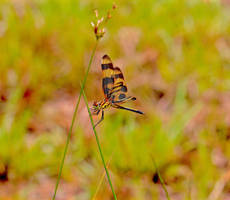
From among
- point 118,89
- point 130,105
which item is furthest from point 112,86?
point 130,105

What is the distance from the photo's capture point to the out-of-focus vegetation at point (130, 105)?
1.40 metres

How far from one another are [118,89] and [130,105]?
1.07 metres

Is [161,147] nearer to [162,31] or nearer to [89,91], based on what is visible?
[89,91]

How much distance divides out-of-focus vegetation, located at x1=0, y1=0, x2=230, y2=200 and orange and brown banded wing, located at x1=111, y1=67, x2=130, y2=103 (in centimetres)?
42

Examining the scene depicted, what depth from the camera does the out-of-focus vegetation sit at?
1402 mm

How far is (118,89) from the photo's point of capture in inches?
28.5

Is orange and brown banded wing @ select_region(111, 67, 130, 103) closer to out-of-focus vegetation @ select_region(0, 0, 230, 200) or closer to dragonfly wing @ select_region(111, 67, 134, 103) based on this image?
dragonfly wing @ select_region(111, 67, 134, 103)

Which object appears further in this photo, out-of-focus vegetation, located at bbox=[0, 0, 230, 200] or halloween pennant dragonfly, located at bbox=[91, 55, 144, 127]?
out-of-focus vegetation, located at bbox=[0, 0, 230, 200]

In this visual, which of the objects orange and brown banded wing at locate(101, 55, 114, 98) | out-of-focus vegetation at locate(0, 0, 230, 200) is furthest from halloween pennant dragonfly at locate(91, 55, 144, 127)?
out-of-focus vegetation at locate(0, 0, 230, 200)

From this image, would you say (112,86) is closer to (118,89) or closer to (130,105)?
(118,89)

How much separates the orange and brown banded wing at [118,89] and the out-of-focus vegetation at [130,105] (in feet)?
1.38

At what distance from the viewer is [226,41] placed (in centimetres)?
244

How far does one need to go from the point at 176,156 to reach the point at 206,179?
181mm

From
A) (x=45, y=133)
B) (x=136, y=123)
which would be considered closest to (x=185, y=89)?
(x=136, y=123)
